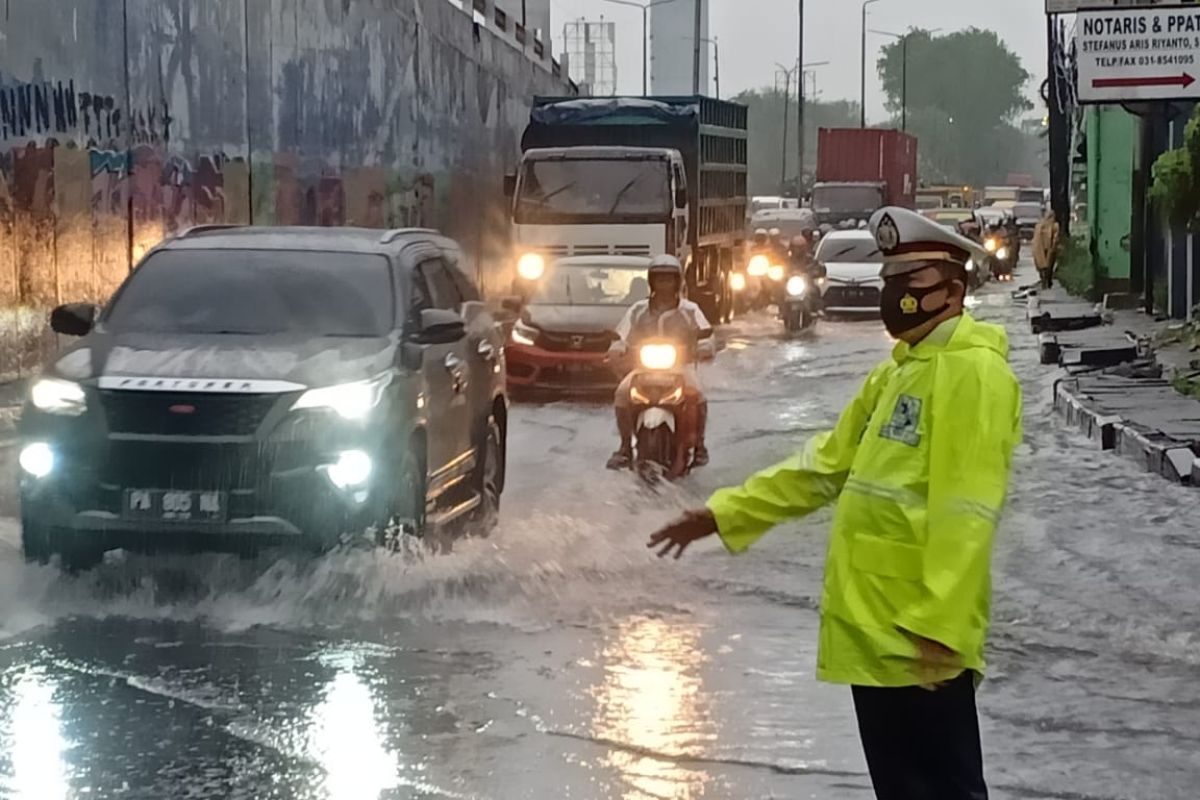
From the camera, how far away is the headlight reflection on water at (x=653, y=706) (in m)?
6.74

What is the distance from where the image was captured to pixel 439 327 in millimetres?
10547

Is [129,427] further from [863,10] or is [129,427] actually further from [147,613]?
[863,10]

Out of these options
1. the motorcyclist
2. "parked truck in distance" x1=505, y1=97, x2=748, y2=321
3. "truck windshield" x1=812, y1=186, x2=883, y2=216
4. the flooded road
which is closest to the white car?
"parked truck in distance" x1=505, y1=97, x2=748, y2=321

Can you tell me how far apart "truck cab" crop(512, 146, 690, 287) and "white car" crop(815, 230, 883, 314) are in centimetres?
879

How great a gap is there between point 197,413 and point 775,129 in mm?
177745

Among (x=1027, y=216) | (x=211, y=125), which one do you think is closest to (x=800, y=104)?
(x=1027, y=216)

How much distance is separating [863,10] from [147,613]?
360ft

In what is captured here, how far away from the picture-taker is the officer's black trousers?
4.61 m

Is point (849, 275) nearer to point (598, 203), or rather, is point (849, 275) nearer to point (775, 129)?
point (598, 203)

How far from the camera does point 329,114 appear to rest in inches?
1150

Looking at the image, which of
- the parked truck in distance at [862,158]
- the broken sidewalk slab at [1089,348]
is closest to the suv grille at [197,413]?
the broken sidewalk slab at [1089,348]

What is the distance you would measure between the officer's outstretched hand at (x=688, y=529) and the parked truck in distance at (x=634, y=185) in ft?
64.5

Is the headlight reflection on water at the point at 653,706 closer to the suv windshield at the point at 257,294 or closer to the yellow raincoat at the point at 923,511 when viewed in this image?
the yellow raincoat at the point at 923,511

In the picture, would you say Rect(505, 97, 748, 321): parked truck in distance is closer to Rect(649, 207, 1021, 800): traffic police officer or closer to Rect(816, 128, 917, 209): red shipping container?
Rect(649, 207, 1021, 800): traffic police officer
